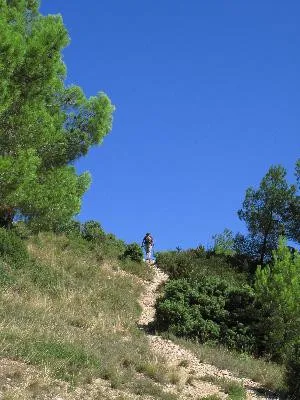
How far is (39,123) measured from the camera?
2016 cm

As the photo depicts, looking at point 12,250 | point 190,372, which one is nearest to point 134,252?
point 12,250

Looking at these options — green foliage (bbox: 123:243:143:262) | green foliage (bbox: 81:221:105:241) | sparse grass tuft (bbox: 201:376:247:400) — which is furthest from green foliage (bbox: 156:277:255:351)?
green foliage (bbox: 81:221:105:241)

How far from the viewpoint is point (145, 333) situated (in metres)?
19.9

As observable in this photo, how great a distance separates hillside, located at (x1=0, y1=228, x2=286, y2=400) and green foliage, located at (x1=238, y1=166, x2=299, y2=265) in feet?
38.1

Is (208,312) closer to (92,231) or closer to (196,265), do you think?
(196,265)

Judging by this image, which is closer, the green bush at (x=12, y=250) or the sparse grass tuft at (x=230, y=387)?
the sparse grass tuft at (x=230, y=387)

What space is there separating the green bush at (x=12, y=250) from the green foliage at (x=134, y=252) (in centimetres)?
963

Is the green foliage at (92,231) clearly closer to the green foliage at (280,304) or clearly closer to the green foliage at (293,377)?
the green foliage at (280,304)

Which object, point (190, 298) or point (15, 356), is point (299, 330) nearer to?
point (190, 298)

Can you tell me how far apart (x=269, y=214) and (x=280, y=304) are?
16725 mm

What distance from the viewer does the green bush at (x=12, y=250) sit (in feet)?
68.5

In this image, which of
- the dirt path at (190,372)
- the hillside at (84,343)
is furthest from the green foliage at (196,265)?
the dirt path at (190,372)

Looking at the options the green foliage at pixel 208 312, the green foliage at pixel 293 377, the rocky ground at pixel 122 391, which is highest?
the green foliage at pixel 208 312

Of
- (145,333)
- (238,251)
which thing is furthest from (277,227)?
(145,333)
